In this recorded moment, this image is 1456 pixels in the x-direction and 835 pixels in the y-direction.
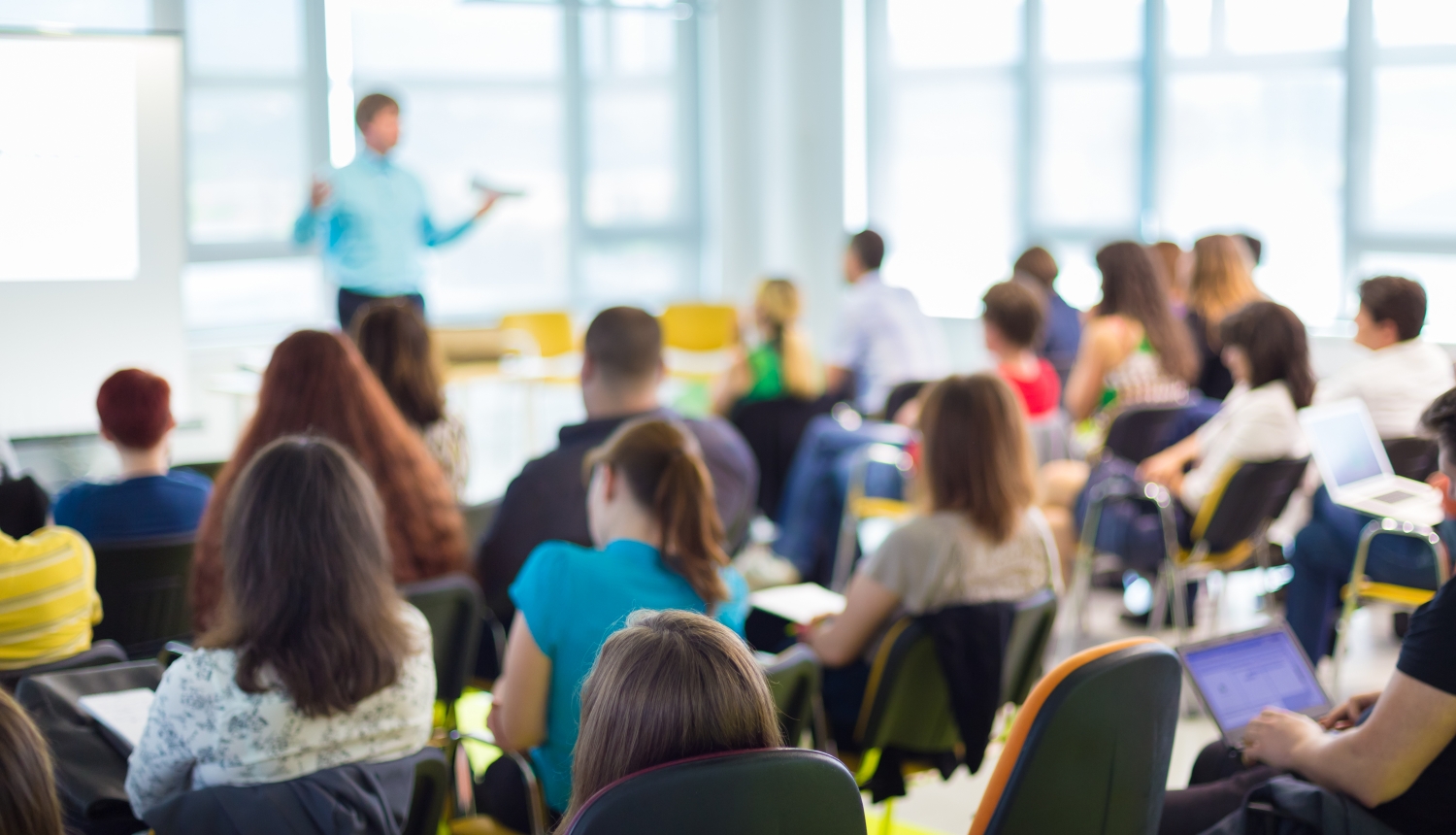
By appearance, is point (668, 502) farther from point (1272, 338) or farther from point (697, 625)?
point (1272, 338)

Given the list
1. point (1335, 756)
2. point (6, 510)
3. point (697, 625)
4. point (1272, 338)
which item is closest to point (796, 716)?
point (1335, 756)

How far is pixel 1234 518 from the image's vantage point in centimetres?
403

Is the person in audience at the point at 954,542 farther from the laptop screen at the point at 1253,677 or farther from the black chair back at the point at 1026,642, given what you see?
the laptop screen at the point at 1253,677

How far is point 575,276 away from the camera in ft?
28.1

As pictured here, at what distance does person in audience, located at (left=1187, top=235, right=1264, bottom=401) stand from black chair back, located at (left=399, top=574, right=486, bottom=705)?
347 centimetres

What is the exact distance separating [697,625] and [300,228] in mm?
5135

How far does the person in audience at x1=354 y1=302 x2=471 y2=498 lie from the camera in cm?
353

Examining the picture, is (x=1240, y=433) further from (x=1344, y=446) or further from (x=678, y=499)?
(x=678, y=499)

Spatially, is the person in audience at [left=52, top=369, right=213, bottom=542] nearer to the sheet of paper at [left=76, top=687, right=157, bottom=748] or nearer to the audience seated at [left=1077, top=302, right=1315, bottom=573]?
the sheet of paper at [left=76, top=687, right=157, bottom=748]

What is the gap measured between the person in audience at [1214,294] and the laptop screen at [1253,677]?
2.99 m

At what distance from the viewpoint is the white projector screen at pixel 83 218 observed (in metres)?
5.16

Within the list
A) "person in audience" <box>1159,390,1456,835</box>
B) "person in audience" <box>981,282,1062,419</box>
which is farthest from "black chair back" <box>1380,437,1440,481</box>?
"person in audience" <box>1159,390,1456,835</box>

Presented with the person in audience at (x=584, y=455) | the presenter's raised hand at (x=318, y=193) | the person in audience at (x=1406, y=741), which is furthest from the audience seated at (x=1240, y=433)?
the presenter's raised hand at (x=318, y=193)

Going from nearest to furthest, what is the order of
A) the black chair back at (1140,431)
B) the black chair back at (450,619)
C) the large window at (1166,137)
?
the black chair back at (450,619) → the black chair back at (1140,431) → the large window at (1166,137)
